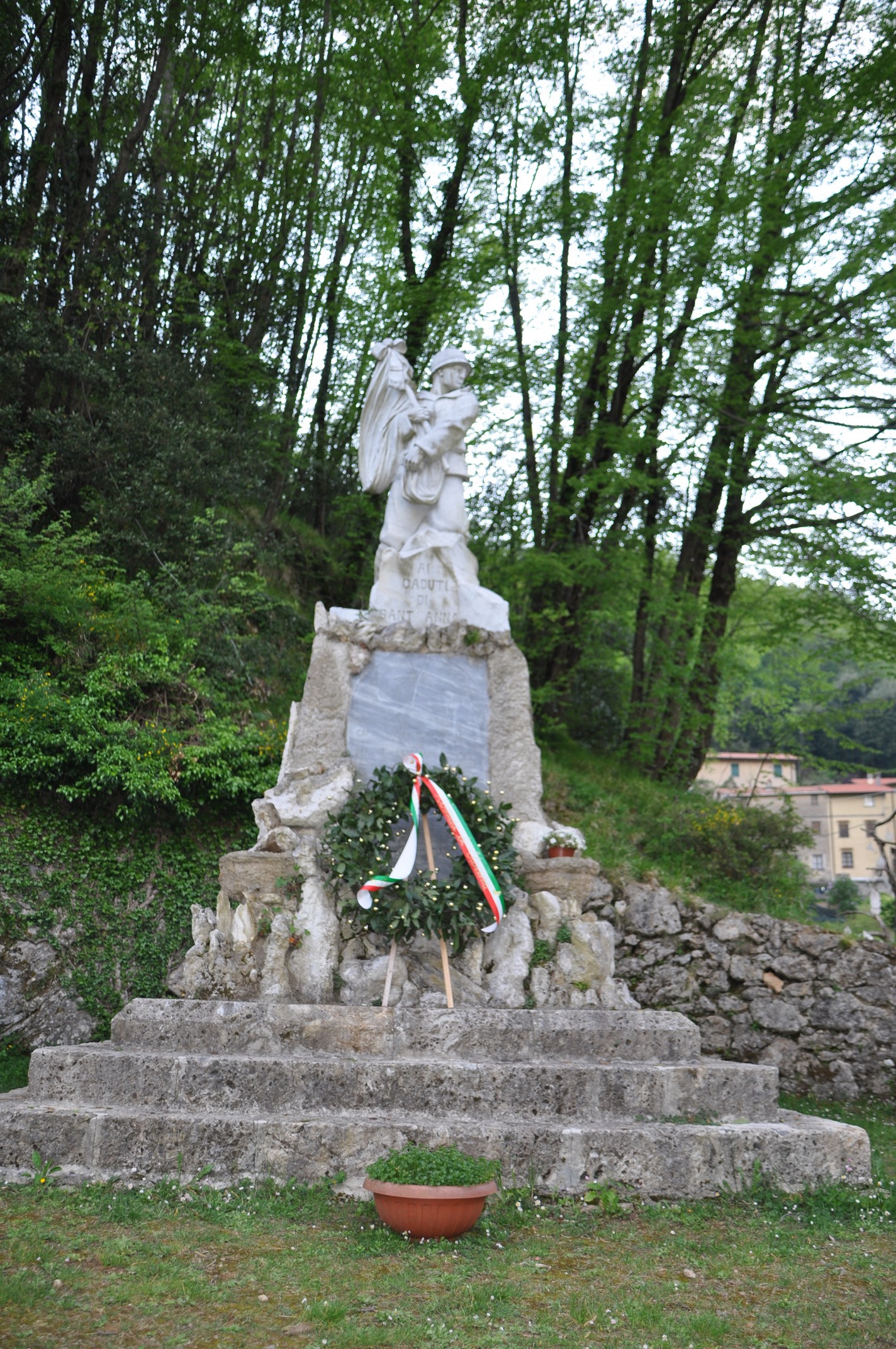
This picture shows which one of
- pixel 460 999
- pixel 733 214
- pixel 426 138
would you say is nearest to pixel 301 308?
pixel 426 138

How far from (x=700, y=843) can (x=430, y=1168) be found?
688 centimetres

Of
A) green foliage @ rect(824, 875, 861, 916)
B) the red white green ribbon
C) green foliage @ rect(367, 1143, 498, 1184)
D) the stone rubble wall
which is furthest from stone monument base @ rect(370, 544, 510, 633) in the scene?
green foliage @ rect(824, 875, 861, 916)

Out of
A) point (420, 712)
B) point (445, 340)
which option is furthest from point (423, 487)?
point (445, 340)

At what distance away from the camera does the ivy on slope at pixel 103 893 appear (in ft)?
29.0

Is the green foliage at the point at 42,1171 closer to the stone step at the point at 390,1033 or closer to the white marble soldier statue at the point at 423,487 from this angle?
the stone step at the point at 390,1033

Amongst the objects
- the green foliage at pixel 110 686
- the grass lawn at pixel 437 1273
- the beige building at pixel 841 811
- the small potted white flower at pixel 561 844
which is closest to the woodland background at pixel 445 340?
the green foliage at pixel 110 686

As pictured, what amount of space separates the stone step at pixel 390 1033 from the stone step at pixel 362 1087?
200 millimetres

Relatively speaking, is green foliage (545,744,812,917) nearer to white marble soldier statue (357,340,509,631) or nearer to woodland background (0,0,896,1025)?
woodland background (0,0,896,1025)

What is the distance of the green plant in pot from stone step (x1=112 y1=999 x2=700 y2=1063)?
1.31 meters

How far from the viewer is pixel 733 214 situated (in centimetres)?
1225

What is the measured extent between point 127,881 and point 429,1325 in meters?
6.51

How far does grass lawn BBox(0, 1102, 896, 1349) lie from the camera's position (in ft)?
11.3

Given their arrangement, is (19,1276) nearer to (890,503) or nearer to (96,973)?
(96,973)

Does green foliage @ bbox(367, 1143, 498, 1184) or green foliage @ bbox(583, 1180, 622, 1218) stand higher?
green foliage @ bbox(367, 1143, 498, 1184)
